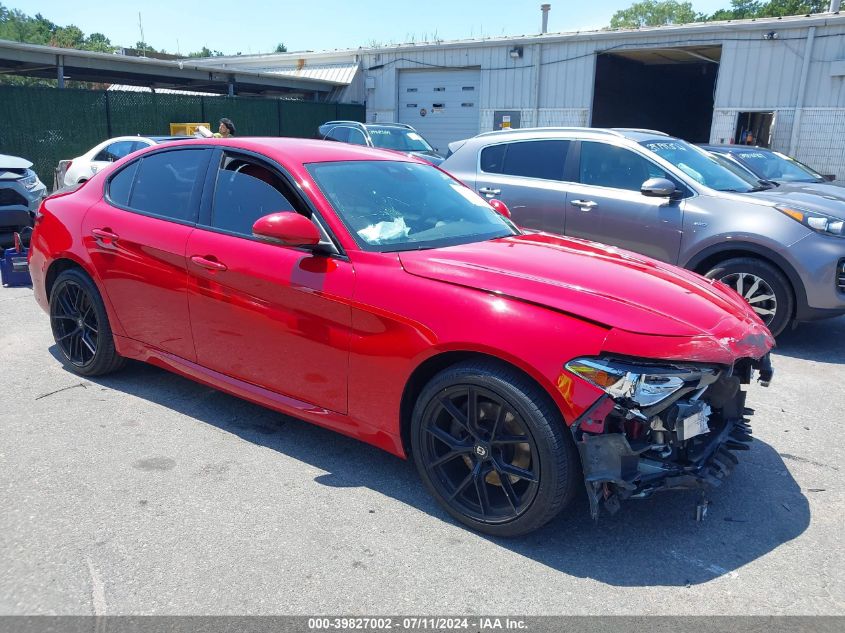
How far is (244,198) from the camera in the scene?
3.92 m

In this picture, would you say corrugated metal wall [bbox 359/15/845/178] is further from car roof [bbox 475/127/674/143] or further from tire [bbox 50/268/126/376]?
tire [bbox 50/268/126/376]

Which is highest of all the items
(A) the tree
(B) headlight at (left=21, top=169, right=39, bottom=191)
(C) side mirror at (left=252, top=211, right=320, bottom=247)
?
(A) the tree

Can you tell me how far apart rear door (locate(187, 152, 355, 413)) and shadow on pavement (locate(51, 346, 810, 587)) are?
43 centimetres

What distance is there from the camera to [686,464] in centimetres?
294

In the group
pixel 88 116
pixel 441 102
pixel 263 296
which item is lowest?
pixel 263 296

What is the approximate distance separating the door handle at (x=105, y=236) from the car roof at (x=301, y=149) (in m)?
0.69

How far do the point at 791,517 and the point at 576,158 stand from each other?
457 centimetres

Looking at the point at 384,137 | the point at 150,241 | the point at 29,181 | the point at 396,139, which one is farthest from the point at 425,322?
the point at 396,139

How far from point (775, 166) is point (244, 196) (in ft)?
27.4

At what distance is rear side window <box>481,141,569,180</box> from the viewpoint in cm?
718

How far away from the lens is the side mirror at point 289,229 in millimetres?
3354

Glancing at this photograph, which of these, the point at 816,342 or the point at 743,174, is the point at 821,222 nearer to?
the point at 816,342

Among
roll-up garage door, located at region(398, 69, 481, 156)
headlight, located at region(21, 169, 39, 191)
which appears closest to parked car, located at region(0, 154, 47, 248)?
headlight, located at region(21, 169, 39, 191)

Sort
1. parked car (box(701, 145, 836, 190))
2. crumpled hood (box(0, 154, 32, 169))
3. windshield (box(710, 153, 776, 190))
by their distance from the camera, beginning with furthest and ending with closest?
parked car (box(701, 145, 836, 190)) → crumpled hood (box(0, 154, 32, 169)) → windshield (box(710, 153, 776, 190))
